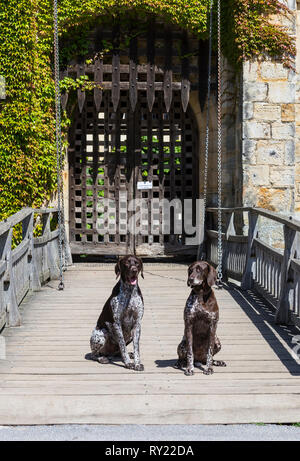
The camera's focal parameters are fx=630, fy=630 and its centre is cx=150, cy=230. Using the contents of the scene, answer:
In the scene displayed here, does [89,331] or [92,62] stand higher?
[92,62]

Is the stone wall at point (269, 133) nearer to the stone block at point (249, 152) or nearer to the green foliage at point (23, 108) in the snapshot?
the stone block at point (249, 152)

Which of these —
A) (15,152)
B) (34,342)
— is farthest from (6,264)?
(15,152)

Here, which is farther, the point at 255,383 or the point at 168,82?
the point at 168,82

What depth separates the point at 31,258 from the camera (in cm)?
657

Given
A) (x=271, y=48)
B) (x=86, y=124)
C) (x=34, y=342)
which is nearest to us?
(x=34, y=342)

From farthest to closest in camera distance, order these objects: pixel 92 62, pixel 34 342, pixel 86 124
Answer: pixel 86 124 < pixel 92 62 < pixel 34 342

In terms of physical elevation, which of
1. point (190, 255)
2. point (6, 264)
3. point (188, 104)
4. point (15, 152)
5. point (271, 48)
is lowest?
point (190, 255)

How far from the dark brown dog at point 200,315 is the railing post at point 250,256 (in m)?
2.87

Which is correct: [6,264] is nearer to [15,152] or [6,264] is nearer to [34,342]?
[34,342]

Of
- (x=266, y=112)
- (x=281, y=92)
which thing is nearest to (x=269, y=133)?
(x=266, y=112)

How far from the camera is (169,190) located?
30.7ft

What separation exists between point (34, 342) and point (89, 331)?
499mm

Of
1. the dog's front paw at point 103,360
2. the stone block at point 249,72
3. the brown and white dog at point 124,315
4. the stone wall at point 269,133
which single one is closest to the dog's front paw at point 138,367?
the brown and white dog at point 124,315

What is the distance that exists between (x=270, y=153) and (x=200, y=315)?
182 inches
